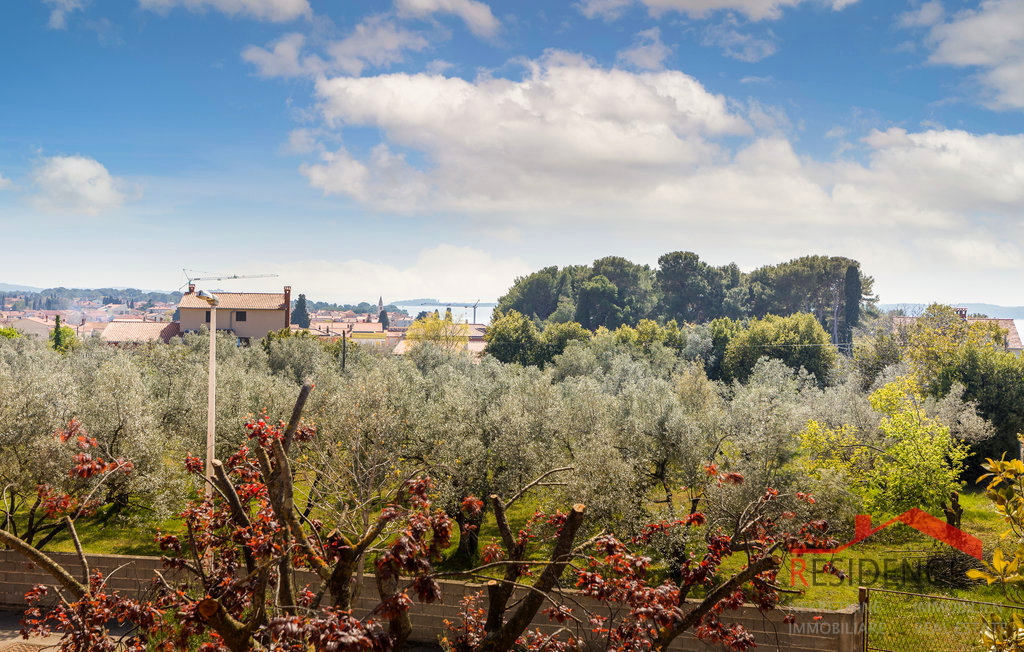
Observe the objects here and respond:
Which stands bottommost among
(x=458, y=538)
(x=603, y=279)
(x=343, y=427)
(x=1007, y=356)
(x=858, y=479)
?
(x=458, y=538)

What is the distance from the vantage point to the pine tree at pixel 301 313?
126 m

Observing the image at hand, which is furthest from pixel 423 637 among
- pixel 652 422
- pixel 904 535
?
pixel 904 535

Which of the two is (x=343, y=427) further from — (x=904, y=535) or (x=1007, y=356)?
(x=1007, y=356)

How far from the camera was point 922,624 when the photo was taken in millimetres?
15578

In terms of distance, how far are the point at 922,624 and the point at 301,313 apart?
123 metres

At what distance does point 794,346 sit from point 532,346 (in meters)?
23.0

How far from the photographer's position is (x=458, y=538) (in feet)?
76.1

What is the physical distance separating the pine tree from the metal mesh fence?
11730cm

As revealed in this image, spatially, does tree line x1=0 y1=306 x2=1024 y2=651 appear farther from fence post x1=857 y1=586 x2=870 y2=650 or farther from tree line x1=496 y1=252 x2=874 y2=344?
tree line x1=496 y1=252 x2=874 y2=344
